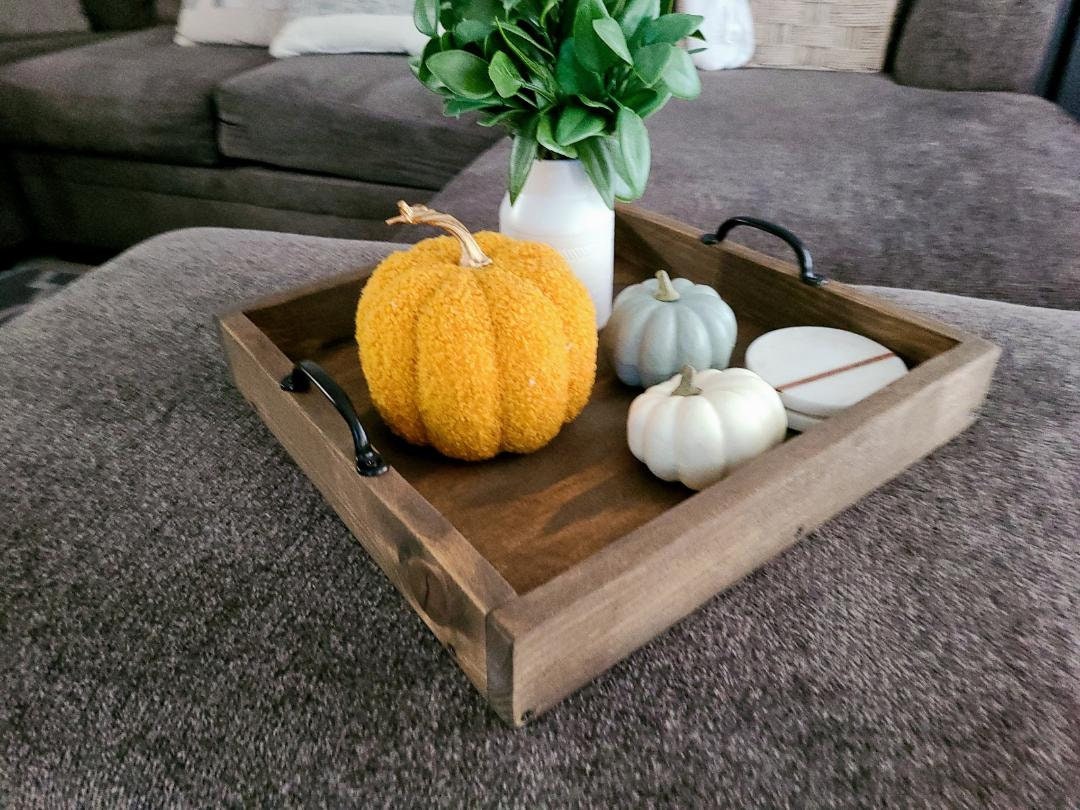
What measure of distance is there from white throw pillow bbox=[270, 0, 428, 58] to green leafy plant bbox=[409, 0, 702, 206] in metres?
1.45

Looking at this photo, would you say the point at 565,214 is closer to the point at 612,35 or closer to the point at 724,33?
the point at 612,35

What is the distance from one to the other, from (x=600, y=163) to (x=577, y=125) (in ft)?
0.16

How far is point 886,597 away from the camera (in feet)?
1.65

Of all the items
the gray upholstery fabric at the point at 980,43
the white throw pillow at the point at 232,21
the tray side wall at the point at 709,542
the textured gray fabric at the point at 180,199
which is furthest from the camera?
the white throw pillow at the point at 232,21

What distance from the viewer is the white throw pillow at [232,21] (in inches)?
86.9

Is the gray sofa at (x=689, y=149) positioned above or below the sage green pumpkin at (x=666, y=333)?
below

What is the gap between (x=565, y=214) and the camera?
68cm

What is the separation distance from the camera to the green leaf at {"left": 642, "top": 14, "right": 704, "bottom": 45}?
1.96 ft

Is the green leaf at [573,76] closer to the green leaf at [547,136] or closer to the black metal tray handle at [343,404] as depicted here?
the green leaf at [547,136]

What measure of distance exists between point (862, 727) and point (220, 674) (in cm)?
36

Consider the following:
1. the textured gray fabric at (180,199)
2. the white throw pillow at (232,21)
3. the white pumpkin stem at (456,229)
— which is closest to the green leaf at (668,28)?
the white pumpkin stem at (456,229)

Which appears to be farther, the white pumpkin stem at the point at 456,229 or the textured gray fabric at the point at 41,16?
the textured gray fabric at the point at 41,16

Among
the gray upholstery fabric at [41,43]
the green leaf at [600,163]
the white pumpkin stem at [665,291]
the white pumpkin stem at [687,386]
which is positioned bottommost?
the gray upholstery fabric at [41,43]

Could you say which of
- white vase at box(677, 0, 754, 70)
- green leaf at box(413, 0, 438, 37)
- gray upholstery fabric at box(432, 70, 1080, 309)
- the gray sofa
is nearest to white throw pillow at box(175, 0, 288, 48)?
the gray sofa
